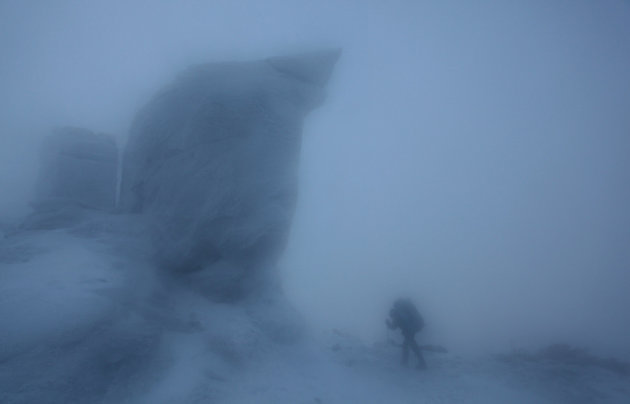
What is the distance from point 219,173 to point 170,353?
5.80 metres

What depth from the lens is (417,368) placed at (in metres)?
11.4

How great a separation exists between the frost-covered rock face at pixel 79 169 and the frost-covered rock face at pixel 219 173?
2.97 m

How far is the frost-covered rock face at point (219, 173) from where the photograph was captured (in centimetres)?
1160

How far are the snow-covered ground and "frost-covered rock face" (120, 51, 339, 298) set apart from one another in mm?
1040

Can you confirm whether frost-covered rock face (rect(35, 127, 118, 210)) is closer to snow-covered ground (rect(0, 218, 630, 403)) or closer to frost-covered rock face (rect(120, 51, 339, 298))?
Result: frost-covered rock face (rect(120, 51, 339, 298))

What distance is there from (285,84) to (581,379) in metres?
14.6

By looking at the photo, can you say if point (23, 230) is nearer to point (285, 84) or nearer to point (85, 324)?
point (85, 324)

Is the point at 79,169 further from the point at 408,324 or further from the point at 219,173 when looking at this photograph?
the point at 408,324

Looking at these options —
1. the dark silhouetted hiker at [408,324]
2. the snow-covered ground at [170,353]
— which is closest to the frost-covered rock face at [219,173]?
A: the snow-covered ground at [170,353]

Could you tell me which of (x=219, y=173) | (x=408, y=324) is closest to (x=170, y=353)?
(x=219, y=173)

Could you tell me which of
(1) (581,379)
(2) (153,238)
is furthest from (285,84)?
(1) (581,379)

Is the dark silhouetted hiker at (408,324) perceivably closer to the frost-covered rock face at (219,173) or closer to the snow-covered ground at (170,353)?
the snow-covered ground at (170,353)

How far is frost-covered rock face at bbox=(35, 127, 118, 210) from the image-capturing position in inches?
583

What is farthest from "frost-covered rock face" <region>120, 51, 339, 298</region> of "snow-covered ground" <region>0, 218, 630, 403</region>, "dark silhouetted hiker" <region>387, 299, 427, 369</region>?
"dark silhouetted hiker" <region>387, 299, 427, 369</region>
